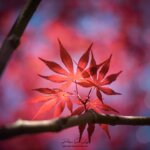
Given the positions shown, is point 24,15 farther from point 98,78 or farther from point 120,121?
point 98,78

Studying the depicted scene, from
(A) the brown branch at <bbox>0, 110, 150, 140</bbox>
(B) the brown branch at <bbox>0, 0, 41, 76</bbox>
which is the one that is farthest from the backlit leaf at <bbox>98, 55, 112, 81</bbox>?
(B) the brown branch at <bbox>0, 0, 41, 76</bbox>

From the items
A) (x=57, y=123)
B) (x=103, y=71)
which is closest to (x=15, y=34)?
(x=57, y=123)

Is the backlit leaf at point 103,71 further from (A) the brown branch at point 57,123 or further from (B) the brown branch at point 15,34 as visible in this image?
(B) the brown branch at point 15,34

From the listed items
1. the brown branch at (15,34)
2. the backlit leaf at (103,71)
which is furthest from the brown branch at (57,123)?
the backlit leaf at (103,71)

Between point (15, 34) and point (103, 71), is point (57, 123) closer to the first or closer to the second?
point (15, 34)

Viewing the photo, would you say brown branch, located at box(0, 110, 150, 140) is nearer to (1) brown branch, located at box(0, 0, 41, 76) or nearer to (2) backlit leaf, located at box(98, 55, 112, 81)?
(1) brown branch, located at box(0, 0, 41, 76)

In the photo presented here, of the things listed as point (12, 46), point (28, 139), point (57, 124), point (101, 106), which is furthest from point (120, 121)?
point (28, 139)
